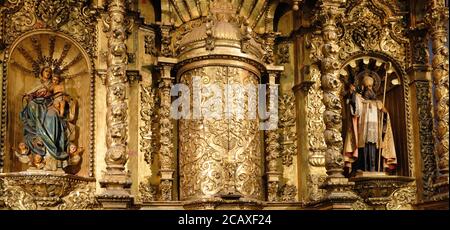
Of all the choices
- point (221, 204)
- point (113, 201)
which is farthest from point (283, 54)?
point (113, 201)

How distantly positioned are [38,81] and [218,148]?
285 cm

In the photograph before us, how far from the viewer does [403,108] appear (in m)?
11.5

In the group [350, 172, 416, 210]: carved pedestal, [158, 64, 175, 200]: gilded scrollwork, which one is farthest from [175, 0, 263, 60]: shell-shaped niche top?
[350, 172, 416, 210]: carved pedestal

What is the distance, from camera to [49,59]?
10672 mm

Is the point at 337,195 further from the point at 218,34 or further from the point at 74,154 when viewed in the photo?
the point at 74,154

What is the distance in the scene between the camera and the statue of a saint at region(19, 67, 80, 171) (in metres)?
10.1

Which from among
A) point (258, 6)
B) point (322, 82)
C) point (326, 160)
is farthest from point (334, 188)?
point (258, 6)

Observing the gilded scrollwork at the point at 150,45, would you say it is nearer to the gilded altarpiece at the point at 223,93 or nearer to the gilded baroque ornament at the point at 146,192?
the gilded altarpiece at the point at 223,93

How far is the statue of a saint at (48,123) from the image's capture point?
10070 millimetres

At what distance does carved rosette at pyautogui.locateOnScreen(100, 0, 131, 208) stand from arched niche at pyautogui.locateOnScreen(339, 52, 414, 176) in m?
3.68

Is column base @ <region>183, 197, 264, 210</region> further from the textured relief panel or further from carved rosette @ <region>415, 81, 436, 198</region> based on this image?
carved rosette @ <region>415, 81, 436, 198</region>
